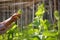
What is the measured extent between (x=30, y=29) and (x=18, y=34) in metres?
0.07

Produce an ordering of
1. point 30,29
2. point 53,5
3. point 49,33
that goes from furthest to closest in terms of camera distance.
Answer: point 53,5, point 30,29, point 49,33

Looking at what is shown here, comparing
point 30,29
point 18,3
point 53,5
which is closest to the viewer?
point 30,29

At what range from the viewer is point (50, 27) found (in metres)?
0.73

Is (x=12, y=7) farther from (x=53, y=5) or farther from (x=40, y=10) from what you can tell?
(x=40, y=10)

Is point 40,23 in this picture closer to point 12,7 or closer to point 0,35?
point 0,35

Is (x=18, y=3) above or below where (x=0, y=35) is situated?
above

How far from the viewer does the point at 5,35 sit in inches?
33.7

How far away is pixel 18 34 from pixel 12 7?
585 millimetres

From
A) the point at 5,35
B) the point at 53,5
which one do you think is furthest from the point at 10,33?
the point at 53,5

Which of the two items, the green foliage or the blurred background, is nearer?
the green foliage

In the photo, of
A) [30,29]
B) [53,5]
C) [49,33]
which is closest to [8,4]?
[53,5]

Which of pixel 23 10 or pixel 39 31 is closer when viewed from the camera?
pixel 39 31

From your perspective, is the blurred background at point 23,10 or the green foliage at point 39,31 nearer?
the green foliage at point 39,31

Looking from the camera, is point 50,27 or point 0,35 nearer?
point 50,27
